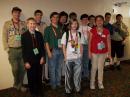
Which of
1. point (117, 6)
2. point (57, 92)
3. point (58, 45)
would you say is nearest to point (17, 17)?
point (58, 45)

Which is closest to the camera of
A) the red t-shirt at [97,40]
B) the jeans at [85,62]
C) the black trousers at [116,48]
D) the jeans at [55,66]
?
the red t-shirt at [97,40]

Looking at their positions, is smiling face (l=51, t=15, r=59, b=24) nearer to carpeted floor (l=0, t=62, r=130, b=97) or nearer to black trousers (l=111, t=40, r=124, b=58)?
carpeted floor (l=0, t=62, r=130, b=97)

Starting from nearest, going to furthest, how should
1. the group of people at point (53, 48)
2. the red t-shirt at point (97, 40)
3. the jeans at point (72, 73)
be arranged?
1. the group of people at point (53, 48)
2. the jeans at point (72, 73)
3. the red t-shirt at point (97, 40)

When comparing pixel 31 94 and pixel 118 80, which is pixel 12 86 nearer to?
pixel 31 94

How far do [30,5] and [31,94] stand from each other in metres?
2.01

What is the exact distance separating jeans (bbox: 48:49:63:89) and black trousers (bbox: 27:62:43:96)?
45 cm

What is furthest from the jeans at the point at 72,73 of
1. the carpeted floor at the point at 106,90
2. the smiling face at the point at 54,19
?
the smiling face at the point at 54,19

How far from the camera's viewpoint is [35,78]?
4203mm

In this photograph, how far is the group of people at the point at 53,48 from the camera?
4113 mm

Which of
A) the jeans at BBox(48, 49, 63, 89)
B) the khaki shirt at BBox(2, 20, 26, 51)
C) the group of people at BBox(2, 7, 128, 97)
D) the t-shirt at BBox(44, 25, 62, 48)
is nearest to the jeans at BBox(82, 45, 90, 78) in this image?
the group of people at BBox(2, 7, 128, 97)

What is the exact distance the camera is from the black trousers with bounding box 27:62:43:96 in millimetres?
4128

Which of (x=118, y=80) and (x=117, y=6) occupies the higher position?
(x=117, y=6)

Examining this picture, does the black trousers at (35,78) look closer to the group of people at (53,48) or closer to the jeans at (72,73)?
the group of people at (53,48)

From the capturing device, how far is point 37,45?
13.6ft
